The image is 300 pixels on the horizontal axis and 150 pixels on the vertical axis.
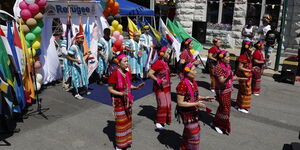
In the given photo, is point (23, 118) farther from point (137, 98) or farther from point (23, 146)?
point (137, 98)

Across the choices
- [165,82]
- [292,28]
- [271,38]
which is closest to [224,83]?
[165,82]

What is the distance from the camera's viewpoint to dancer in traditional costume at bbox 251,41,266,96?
317 inches

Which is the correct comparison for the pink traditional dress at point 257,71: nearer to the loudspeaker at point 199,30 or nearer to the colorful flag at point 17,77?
the loudspeaker at point 199,30

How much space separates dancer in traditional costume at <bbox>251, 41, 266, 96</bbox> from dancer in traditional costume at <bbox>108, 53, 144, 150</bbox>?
4.66m

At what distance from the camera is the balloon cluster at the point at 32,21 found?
7453mm

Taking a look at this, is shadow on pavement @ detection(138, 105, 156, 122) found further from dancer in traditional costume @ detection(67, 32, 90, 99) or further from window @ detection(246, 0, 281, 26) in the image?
window @ detection(246, 0, 281, 26)

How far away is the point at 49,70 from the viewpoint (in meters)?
9.13

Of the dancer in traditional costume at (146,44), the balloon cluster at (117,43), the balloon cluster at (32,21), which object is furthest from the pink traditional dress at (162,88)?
the dancer in traditional costume at (146,44)

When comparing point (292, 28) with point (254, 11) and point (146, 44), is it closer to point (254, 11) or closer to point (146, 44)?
point (254, 11)

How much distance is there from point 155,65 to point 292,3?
11.1 meters

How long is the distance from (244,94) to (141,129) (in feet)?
9.10

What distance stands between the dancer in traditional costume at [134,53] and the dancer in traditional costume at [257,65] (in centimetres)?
375

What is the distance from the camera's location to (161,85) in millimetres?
6008

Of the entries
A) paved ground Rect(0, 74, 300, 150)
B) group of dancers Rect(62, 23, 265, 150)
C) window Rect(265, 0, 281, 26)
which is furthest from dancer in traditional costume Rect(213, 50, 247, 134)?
window Rect(265, 0, 281, 26)
